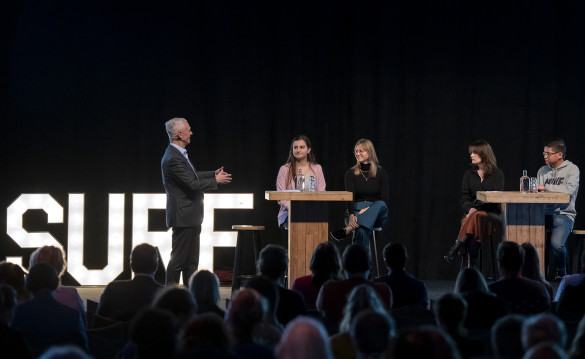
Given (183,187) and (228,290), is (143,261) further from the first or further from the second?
(228,290)

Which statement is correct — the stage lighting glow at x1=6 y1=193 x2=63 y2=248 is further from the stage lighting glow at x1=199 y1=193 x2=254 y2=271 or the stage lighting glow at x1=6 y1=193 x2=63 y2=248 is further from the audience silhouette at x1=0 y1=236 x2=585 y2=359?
the audience silhouette at x1=0 y1=236 x2=585 y2=359

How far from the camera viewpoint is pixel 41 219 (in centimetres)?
840

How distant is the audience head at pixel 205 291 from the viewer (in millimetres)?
3895

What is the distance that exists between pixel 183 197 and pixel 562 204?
3.64 metres

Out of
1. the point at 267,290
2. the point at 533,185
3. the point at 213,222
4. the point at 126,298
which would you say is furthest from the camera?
the point at 213,222

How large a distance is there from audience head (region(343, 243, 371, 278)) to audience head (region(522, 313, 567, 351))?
1871mm

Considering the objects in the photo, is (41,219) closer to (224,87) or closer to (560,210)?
(224,87)

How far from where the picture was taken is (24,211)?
8.31 meters

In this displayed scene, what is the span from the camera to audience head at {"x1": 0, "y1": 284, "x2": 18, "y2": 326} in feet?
11.3

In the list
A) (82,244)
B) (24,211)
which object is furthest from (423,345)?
(24,211)

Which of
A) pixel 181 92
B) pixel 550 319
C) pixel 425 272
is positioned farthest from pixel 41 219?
pixel 550 319

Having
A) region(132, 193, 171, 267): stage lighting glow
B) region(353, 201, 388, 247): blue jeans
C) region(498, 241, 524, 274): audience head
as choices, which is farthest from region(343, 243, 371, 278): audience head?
region(132, 193, 171, 267): stage lighting glow

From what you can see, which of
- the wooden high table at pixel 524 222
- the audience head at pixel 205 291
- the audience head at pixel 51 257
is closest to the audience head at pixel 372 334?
the audience head at pixel 205 291

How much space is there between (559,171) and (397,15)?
7.75 ft
